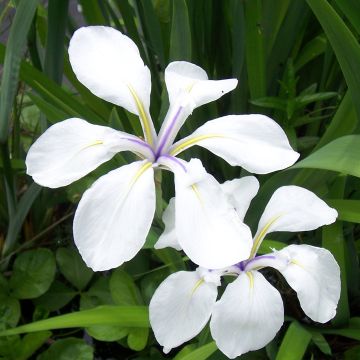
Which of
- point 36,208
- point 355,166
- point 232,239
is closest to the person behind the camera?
point 232,239

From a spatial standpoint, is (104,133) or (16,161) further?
(16,161)

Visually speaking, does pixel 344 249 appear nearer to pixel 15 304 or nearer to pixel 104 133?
pixel 104 133

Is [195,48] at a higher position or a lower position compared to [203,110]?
higher

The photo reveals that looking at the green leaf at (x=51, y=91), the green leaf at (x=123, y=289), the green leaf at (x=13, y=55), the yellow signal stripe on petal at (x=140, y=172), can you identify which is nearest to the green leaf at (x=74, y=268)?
the green leaf at (x=123, y=289)

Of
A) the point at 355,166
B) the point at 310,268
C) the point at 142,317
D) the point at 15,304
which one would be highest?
the point at 355,166

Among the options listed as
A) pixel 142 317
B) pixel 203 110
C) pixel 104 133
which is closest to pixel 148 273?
pixel 142 317

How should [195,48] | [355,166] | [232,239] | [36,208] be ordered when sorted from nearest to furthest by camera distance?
[232,239], [355,166], [195,48], [36,208]

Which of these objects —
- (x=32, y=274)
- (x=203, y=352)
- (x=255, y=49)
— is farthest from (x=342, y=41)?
(x=32, y=274)

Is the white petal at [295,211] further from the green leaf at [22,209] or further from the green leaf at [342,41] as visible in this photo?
the green leaf at [22,209]

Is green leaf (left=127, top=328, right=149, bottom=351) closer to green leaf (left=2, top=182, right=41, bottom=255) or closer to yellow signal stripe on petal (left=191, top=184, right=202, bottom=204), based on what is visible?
green leaf (left=2, top=182, right=41, bottom=255)
